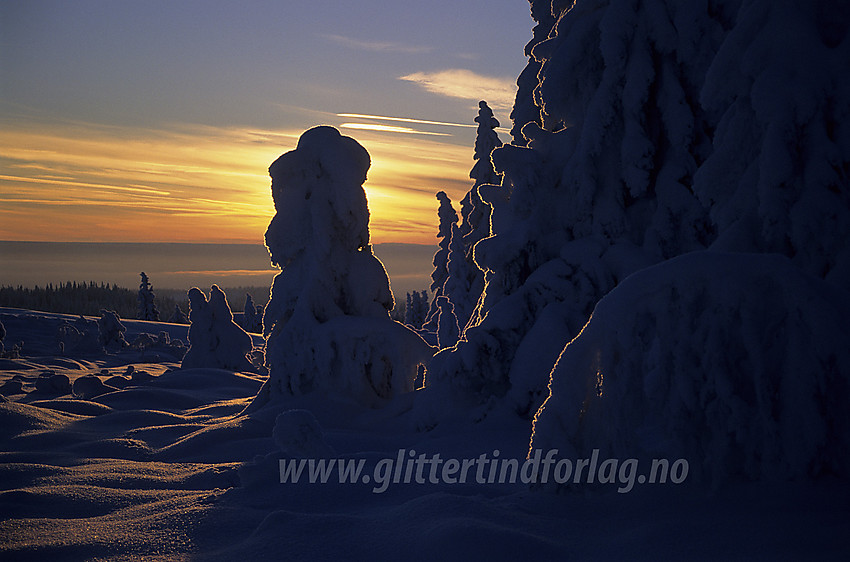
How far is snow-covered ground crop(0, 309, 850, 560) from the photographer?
15.0 feet

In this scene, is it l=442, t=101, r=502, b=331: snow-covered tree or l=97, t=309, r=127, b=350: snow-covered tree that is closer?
l=442, t=101, r=502, b=331: snow-covered tree

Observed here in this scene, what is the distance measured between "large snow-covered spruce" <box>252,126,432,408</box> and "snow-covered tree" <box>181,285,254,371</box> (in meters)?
14.4

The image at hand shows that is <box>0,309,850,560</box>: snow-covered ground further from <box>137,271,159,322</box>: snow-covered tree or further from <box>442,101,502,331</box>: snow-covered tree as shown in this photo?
<box>137,271,159,322</box>: snow-covered tree

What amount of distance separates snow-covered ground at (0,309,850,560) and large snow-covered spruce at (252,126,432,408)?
3.30 meters

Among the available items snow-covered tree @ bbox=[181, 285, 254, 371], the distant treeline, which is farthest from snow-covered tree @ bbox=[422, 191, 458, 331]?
the distant treeline

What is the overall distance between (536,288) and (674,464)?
5.98 m

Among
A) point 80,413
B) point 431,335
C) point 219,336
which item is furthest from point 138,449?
point 431,335

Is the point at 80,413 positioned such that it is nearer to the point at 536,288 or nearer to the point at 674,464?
the point at 536,288

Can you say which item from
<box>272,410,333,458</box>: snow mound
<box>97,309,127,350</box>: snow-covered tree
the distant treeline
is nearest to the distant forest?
the distant treeline

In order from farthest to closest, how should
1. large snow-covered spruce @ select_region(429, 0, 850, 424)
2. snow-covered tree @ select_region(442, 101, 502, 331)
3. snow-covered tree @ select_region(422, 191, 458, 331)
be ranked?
snow-covered tree @ select_region(422, 191, 458, 331), snow-covered tree @ select_region(442, 101, 502, 331), large snow-covered spruce @ select_region(429, 0, 850, 424)

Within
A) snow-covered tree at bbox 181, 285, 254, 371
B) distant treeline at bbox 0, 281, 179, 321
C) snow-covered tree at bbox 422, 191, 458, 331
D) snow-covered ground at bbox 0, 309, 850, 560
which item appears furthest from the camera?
distant treeline at bbox 0, 281, 179, 321

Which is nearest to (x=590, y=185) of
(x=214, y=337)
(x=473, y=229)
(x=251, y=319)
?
(x=473, y=229)

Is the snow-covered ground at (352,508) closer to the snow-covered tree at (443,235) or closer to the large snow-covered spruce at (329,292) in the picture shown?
the large snow-covered spruce at (329,292)

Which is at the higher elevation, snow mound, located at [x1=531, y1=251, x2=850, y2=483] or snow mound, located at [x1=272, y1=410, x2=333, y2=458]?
snow mound, located at [x1=531, y1=251, x2=850, y2=483]
